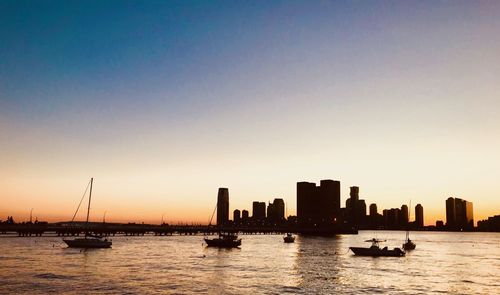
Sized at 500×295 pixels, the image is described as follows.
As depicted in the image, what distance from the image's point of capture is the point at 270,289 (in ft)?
186

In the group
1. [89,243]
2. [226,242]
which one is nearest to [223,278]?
[89,243]

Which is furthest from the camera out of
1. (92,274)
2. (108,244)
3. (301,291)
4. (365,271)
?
(108,244)

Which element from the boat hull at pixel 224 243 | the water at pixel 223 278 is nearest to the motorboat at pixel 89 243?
the water at pixel 223 278

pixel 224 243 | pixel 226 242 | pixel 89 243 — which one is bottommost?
pixel 224 243

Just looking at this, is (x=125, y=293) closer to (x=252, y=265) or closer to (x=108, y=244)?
(x=252, y=265)

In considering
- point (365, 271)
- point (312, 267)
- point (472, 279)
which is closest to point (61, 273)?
point (312, 267)

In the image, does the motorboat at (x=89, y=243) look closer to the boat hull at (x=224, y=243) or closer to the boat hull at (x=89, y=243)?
the boat hull at (x=89, y=243)

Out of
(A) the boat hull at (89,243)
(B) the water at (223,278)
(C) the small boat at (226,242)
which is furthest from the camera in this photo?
(C) the small boat at (226,242)

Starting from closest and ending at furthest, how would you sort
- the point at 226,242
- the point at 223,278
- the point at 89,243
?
1. the point at 223,278
2. the point at 89,243
3. the point at 226,242

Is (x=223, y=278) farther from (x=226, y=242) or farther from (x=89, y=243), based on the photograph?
(x=226, y=242)

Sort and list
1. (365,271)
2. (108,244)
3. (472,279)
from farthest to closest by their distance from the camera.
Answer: (108,244)
(365,271)
(472,279)

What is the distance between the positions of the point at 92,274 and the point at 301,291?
1241 inches

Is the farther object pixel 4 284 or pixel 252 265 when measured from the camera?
pixel 252 265

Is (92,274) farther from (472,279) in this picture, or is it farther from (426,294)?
(472,279)
